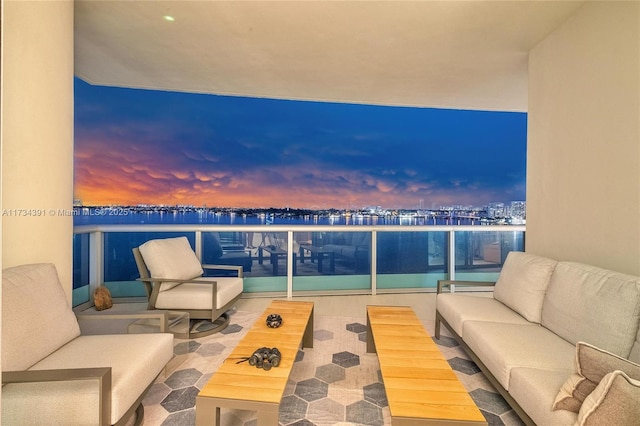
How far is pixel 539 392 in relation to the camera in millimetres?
1557

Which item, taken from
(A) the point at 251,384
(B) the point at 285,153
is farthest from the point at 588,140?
(B) the point at 285,153

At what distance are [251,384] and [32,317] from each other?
1.33 meters

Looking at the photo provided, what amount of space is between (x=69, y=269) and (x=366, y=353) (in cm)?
267

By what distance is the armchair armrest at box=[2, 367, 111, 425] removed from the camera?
1.33m

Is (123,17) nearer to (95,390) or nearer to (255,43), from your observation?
(255,43)

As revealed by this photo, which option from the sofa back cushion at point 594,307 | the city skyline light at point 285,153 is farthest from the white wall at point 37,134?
the sofa back cushion at point 594,307

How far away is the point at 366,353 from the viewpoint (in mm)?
2777

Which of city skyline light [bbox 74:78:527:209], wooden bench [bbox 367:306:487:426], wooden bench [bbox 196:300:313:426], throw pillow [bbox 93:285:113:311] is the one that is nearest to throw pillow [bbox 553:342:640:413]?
wooden bench [bbox 367:306:487:426]

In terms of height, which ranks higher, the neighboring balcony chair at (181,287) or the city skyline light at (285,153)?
the city skyline light at (285,153)

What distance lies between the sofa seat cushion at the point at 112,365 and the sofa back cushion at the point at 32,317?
2.7 inches

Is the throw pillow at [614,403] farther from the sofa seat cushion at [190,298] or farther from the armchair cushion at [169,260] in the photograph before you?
the armchair cushion at [169,260]

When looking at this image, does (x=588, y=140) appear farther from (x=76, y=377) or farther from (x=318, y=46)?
(x=76, y=377)

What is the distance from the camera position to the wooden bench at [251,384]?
57.3 inches

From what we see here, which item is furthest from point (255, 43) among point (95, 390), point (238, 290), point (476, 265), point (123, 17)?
point (476, 265)
